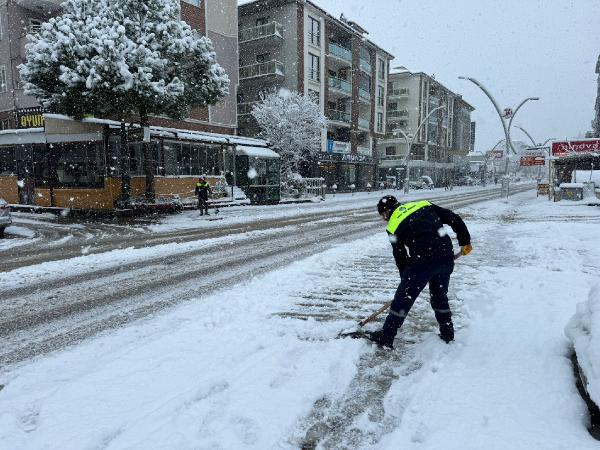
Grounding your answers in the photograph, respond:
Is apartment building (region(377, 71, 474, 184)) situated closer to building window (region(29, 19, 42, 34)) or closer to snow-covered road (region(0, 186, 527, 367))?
building window (region(29, 19, 42, 34))

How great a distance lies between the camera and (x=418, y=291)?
3.82 metres

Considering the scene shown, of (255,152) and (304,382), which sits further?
(255,152)

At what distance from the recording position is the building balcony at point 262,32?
3422cm

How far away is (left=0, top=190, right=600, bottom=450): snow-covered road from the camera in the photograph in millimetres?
2600

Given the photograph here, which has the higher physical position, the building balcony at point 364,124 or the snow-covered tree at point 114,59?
the building balcony at point 364,124

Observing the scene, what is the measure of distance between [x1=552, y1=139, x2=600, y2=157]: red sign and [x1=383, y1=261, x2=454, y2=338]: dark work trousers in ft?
71.1

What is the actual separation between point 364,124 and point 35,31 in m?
30.9

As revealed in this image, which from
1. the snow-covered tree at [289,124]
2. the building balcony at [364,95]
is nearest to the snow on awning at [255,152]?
the snow-covered tree at [289,124]

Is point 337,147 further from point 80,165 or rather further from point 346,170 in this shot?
point 80,165

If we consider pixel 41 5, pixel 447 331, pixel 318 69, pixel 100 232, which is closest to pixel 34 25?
pixel 41 5

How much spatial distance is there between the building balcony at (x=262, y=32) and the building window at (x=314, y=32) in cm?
269

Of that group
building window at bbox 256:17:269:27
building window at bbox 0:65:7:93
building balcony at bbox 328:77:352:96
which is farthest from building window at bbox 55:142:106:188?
building balcony at bbox 328:77:352:96

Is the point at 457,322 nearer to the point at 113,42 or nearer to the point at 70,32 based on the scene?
the point at 113,42

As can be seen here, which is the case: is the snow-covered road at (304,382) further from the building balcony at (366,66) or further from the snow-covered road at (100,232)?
the building balcony at (366,66)
